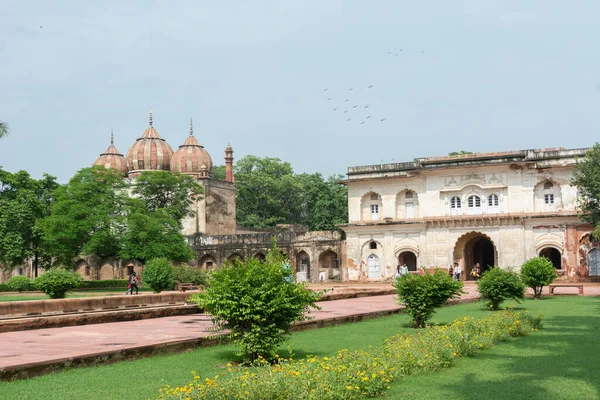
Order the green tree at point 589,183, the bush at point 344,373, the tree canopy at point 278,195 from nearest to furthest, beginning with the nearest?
the bush at point 344,373 < the green tree at point 589,183 < the tree canopy at point 278,195

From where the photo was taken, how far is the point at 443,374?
7.29 metres

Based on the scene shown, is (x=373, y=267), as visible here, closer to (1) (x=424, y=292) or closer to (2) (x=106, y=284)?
(2) (x=106, y=284)

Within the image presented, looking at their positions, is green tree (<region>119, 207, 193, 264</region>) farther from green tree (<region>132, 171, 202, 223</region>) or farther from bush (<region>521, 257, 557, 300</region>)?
bush (<region>521, 257, 557, 300</region>)

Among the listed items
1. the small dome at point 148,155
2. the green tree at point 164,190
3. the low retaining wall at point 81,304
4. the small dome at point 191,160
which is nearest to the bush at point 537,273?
the low retaining wall at point 81,304

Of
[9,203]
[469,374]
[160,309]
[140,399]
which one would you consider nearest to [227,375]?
[140,399]

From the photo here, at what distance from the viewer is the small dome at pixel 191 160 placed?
4506cm

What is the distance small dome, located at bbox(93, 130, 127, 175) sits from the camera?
46.9 m

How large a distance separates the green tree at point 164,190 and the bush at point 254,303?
29315mm

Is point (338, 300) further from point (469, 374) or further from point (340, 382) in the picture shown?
point (340, 382)

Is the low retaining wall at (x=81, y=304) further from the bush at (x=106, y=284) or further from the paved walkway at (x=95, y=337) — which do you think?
the bush at (x=106, y=284)

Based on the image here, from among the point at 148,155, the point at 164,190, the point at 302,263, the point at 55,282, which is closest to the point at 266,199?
the point at 148,155

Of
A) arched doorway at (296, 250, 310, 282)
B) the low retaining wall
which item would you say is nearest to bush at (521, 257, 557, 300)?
the low retaining wall

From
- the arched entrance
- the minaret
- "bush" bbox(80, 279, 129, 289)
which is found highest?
the minaret

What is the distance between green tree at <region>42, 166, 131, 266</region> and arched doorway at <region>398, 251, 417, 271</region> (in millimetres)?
14372
